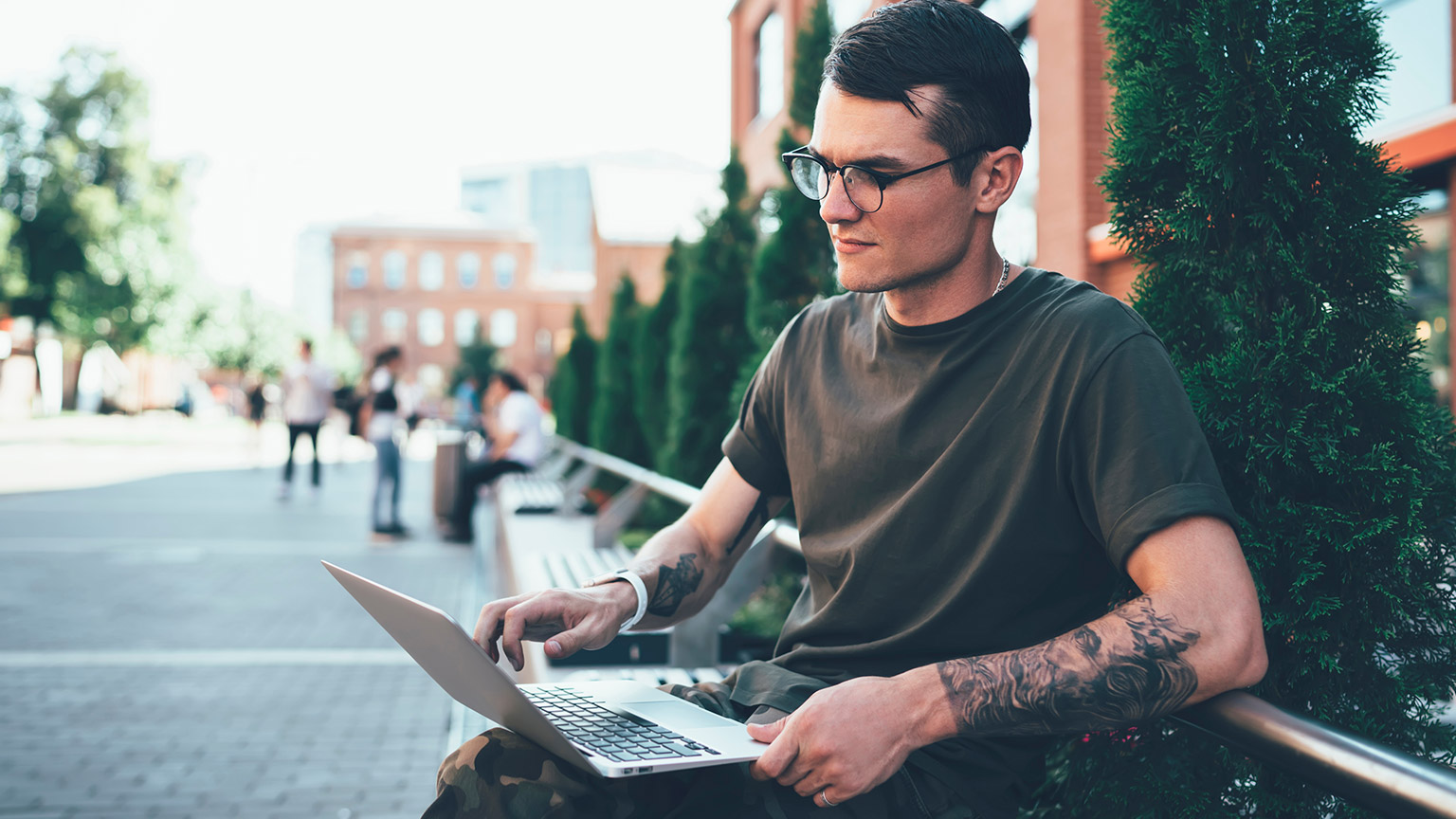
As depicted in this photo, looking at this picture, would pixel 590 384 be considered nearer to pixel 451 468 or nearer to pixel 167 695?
pixel 451 468

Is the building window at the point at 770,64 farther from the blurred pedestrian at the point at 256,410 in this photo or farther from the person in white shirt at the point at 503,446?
the blurred pedestrian at the point at 256,410

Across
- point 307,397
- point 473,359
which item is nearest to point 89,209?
point 473,359

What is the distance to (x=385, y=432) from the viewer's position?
11078mm

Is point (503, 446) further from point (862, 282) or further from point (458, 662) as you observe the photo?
point (458, 662)

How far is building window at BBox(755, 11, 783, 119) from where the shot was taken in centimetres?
1772

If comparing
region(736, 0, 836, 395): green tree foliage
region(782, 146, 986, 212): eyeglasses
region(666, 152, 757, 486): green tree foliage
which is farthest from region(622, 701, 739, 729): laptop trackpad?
region(666, 152, 757, 486): green tree foliage

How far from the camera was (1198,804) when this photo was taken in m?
1.80

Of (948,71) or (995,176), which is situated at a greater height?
(948,71)

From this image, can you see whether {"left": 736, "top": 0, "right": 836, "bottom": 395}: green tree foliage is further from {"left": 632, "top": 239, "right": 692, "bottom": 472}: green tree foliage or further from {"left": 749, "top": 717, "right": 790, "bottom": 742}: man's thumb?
{"left": 749, "top": 717, "right": 790, "bottom": 742}: man's thumb

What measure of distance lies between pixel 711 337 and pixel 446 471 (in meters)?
4.79

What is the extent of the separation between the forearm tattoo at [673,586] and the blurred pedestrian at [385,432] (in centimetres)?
927

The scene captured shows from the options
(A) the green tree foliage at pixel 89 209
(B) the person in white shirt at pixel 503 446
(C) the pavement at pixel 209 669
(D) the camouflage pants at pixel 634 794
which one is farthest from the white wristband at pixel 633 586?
(A) the green tree foliage at pixel 89 209

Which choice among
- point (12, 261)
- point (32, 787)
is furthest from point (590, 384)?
point (12, 261)

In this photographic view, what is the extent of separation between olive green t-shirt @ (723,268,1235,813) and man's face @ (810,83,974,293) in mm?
115
